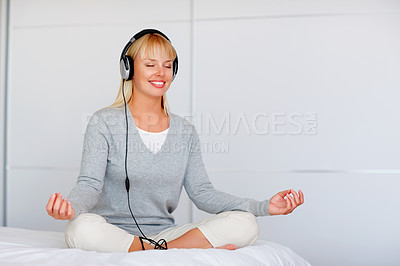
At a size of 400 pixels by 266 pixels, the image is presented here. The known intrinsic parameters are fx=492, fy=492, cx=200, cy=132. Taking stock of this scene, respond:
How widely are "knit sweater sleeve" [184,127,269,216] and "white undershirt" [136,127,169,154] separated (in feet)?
0.43

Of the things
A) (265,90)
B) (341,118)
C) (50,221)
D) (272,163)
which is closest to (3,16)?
(50,221)

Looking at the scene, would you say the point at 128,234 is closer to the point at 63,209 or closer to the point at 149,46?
the point at 63,209

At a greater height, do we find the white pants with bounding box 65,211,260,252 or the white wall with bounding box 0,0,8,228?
the white wall with bounding box 0,0,8,228

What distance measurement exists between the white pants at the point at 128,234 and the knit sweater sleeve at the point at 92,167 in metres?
0.07

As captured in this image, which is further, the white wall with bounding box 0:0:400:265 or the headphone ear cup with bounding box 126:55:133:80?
the white wall with bounding box 0:0:400:265

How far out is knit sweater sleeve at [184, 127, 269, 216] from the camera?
168 centimetres

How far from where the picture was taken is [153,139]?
1.84 meters

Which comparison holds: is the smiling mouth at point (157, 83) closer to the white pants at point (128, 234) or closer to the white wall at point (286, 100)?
the white pants at point (128, 234)

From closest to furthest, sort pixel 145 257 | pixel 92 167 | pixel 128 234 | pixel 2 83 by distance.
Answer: pixel 145 257, pixel 128 234, pixel 92 167, pixel 2 83

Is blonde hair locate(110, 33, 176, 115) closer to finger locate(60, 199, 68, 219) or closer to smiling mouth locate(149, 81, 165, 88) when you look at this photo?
smiling mouth locate(149, 81, 165, 88)

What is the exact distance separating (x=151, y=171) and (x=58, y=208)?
0.54 meters

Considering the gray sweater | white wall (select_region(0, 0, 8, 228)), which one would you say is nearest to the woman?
the gray sweater

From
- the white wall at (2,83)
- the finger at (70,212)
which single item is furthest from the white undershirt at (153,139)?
the white wall at (2,83)

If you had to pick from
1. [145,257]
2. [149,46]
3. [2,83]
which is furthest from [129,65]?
[2,83]
